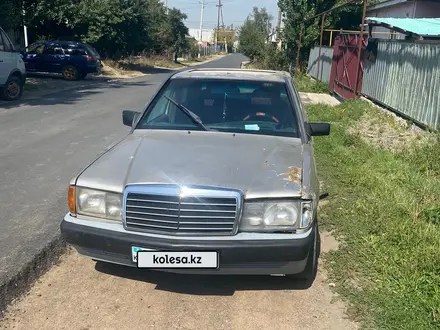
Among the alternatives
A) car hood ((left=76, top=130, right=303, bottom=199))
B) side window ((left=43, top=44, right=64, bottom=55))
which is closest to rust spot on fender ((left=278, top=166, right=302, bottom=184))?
car hood ((left=76, top=130, right=303, bottom=199))

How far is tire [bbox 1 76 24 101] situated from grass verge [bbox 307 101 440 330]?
1034cm

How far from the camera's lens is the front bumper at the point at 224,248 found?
2996 millimetres

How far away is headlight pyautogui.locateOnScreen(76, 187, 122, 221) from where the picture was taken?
3154mm

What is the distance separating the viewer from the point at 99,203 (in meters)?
3.20

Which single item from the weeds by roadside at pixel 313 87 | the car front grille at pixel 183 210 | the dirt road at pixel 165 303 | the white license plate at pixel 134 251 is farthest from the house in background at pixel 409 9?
the white license plate at pixel 134 251

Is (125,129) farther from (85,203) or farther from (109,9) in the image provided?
(109,9)

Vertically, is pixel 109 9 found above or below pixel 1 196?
above

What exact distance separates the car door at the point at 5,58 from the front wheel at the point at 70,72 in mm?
9301

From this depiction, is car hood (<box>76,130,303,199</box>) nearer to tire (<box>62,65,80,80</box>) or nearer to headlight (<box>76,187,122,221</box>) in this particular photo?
headlight (<box>76,187,122,221</box>)

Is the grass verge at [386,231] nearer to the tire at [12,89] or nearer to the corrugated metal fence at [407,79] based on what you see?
the corrugated metal fence at [407,79]

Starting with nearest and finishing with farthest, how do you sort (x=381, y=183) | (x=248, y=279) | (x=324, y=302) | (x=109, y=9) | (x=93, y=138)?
1. (x=324, y=302)
2. (x=248, y=279)
3. (x=381, y=183)
4. (x=93, y=138)
5. (x=109, y=9)

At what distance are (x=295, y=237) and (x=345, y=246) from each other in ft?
4.55

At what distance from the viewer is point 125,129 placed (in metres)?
10.1

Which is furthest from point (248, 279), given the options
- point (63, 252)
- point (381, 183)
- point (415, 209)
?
point (381, 183)
